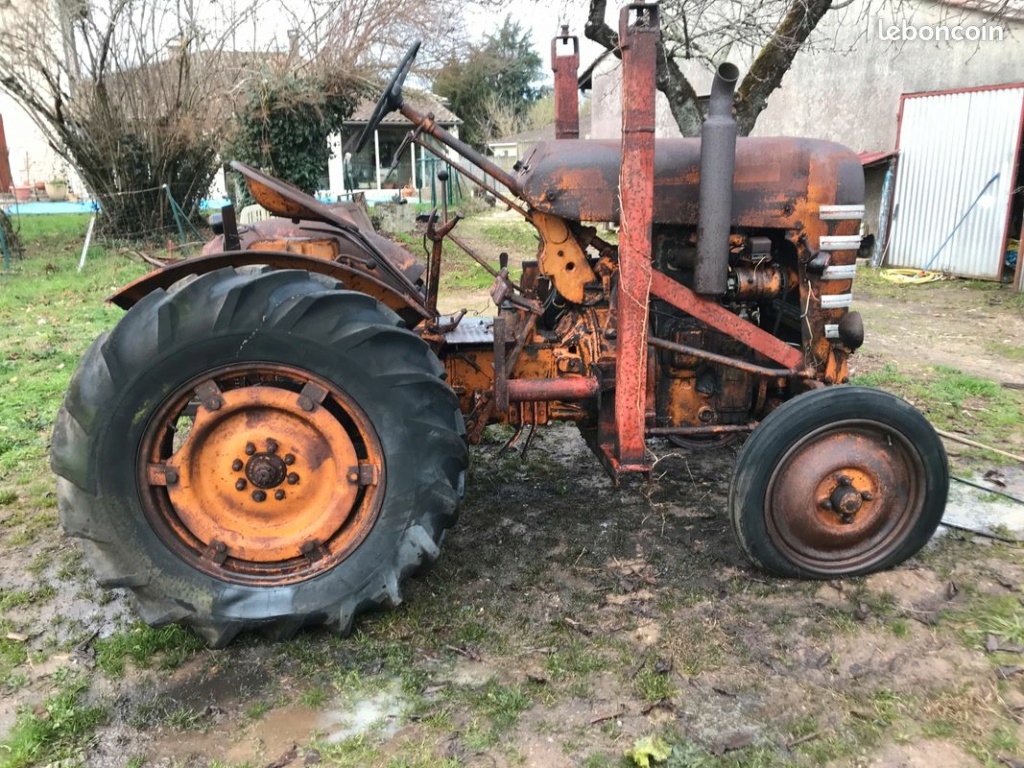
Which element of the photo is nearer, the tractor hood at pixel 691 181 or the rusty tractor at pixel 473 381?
the rusty tractor at pixel 473 381

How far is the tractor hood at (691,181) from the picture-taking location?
318cm

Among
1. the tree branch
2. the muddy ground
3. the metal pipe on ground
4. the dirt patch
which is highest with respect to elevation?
the tree branch

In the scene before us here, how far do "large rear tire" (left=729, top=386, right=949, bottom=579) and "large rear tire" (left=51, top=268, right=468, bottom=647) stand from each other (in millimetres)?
1131

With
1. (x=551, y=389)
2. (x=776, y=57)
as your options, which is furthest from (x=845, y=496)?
(x=776, y=57)

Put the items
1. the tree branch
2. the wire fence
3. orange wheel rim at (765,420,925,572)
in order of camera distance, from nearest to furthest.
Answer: orange wheel rim at (765,420,925,572), the tree branch, the wire fence

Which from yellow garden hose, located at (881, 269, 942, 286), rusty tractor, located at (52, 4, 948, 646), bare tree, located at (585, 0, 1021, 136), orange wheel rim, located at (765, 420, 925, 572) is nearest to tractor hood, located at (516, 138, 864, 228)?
rusty tractor, located at (52, 4, 948, 646)

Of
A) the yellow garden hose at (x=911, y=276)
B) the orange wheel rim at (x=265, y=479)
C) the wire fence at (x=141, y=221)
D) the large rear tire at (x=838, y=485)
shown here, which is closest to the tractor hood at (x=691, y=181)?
the large rear tire at (x=838, y=485)

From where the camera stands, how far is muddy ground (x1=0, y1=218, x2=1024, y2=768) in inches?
90.4

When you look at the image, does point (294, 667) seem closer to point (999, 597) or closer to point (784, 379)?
point (784, 379)

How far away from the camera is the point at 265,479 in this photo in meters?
2.71

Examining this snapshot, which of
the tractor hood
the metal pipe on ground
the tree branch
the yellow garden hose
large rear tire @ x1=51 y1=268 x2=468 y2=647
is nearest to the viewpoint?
large rear tire @ x1=51 y1=268 x2=468 y2=647

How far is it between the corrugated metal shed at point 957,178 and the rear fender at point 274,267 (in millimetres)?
10803

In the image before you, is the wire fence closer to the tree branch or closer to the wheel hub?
the tree branch

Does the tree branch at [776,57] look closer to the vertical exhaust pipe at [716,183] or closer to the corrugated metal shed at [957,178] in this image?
the vertical exhaust pipe at [716,183]
